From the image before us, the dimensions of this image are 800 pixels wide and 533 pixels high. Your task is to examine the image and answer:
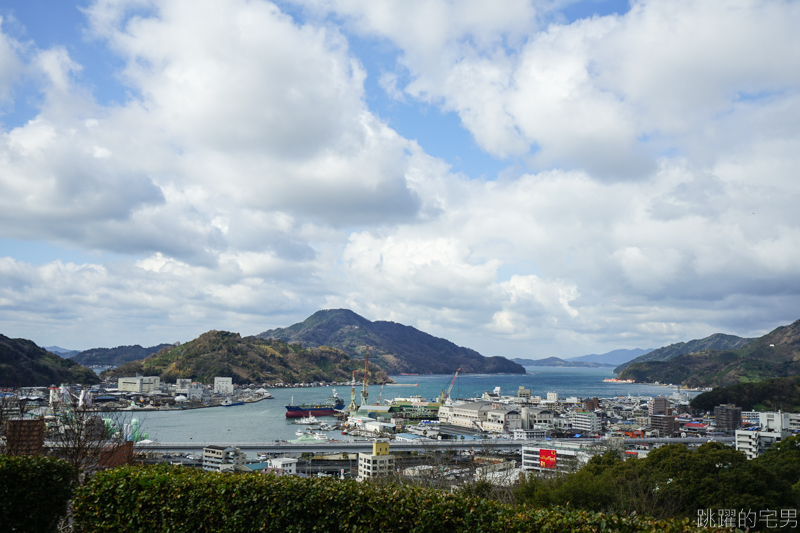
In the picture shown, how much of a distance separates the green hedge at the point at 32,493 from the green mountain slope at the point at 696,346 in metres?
164

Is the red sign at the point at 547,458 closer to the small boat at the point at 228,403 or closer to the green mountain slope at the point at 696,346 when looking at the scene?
the small boat at the point at 228,403

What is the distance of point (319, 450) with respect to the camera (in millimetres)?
27938

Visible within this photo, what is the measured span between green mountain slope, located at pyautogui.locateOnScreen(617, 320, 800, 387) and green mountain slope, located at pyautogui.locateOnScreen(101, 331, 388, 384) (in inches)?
2403

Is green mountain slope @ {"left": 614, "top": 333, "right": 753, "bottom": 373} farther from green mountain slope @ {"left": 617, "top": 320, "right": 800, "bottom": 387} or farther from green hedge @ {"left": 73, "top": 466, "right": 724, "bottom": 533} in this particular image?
green hedge @ {"left": 73, "top": 466, "right": 724, "bottom": 533}

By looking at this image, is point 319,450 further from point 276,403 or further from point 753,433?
point 276,403

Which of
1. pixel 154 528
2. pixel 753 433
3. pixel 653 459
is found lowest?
pixel 753 433

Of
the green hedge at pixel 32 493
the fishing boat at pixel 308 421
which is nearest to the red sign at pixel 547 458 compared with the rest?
the green hedge at pixel 32 493

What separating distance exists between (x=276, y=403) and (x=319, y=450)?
3504 cm

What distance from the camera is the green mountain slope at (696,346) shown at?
153 metres

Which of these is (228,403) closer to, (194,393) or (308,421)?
(194,393)

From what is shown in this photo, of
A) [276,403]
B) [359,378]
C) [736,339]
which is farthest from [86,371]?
[736,339]

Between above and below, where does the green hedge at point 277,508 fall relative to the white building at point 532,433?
above

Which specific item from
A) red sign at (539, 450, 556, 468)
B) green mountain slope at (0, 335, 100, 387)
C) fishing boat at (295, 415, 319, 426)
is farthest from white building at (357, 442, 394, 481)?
green mountain slope at (0, 335, 100, 387)

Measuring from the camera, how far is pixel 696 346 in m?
161
